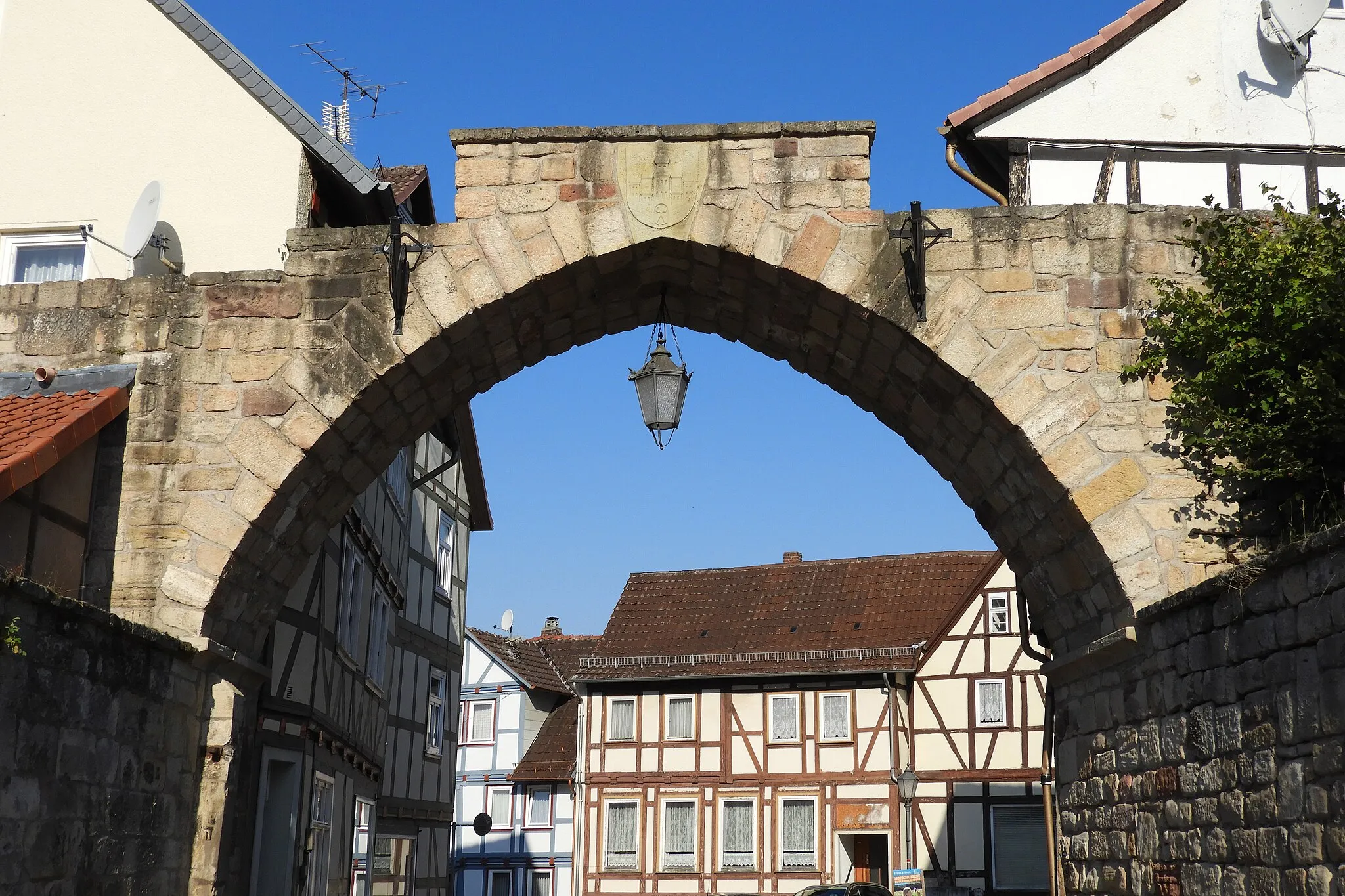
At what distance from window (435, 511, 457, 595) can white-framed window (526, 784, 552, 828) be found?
430 inches

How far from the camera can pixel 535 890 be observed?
27484mm

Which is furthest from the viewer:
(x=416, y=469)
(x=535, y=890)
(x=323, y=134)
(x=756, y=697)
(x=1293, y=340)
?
(x=535, y=890)

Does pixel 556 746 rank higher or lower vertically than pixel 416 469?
lower

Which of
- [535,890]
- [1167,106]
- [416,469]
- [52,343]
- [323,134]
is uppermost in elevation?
[1167,106]

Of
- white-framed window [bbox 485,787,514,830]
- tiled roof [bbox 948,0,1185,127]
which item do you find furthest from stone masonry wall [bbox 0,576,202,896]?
white-framed window [bbox 485,787,514,830]

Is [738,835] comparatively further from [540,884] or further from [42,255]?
[42,255]

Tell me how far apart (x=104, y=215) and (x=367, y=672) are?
15.5ft

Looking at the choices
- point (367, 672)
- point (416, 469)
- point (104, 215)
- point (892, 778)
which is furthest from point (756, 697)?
point (104, 215)

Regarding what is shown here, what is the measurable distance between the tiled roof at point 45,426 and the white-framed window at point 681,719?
16.7 metres

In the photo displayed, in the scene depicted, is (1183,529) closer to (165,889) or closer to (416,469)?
(165,889)

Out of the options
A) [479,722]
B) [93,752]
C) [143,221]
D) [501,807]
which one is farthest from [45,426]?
[479,722]

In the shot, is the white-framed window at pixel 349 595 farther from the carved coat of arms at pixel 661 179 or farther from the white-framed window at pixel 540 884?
the white-framed window at pixel 540 884

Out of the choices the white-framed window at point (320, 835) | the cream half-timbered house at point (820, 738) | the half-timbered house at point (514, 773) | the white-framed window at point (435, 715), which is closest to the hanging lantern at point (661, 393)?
the white-framed window at point (320, 835)

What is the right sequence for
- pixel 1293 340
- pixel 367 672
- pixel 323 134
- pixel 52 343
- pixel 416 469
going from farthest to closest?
pixel 416 469, pixel 367 672, pixel 323 134, pixel 52 343, pixel 1293 340
